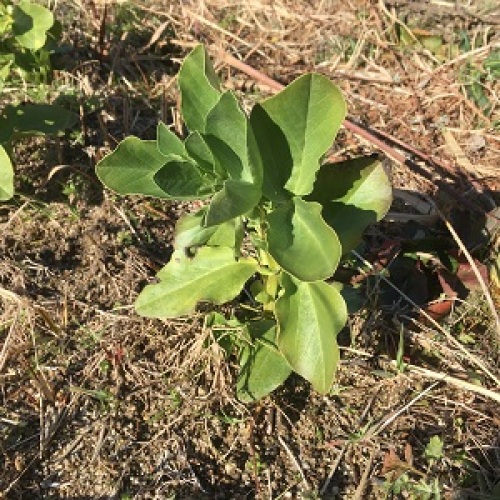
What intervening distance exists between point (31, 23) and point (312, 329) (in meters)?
1.39

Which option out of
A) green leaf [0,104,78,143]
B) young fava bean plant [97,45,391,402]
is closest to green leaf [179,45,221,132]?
young fava bean plant [97,45,391,402]

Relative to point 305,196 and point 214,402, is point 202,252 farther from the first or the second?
point 214,402

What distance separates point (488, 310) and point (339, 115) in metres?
0.94

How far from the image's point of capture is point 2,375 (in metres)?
1.99

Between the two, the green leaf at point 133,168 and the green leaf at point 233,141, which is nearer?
the green leaf at point 233,141

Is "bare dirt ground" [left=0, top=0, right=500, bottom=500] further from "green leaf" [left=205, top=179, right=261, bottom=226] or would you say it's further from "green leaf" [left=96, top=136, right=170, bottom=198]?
"green leaf" [left=96, top=136, right=170, bottom=198]

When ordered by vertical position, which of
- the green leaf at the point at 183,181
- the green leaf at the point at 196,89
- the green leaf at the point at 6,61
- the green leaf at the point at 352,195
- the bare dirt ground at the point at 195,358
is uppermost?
the green leaf at the point at 196,89

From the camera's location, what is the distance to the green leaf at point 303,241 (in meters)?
1.44

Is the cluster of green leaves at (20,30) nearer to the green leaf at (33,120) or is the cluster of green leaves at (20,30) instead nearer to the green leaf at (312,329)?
the green leaf at (33,120)

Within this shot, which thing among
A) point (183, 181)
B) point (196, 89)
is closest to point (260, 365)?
point (183, 181)

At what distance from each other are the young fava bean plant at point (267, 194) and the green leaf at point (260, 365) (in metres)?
0.13

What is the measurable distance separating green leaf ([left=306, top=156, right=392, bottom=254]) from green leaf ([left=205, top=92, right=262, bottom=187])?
10.0 inches

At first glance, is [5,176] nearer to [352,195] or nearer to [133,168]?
[133,168]

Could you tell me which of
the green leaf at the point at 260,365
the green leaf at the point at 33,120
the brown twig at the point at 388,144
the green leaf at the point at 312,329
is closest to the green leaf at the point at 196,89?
→ the green leaf at the point at 312,329
